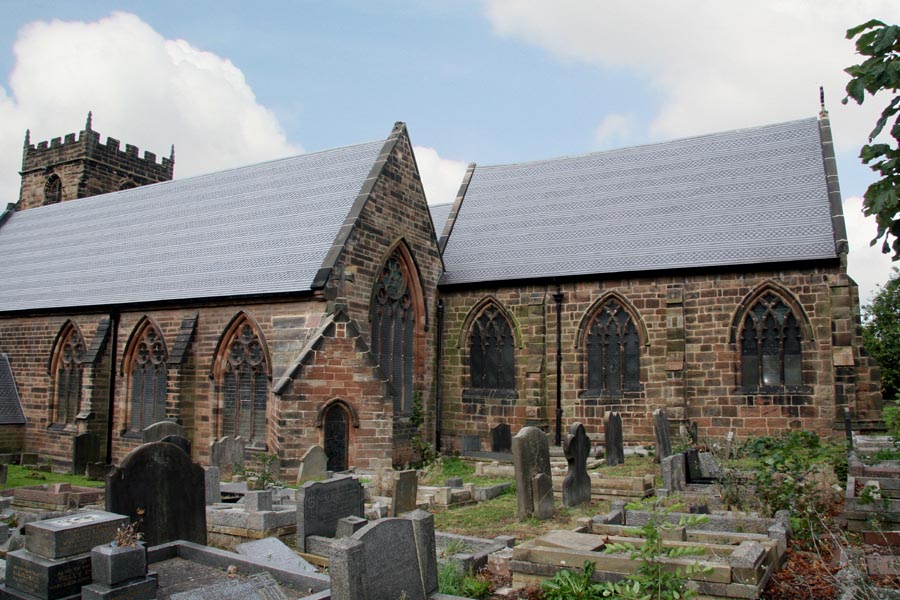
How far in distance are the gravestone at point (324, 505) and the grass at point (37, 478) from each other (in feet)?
32.2

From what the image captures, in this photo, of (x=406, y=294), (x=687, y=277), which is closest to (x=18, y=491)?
(x=406, y=294)

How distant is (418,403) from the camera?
19984mm

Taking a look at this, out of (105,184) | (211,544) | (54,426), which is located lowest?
(211,544)

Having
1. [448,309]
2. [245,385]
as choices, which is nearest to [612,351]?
[448,309]

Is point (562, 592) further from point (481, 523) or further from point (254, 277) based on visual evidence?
point (254, 277)

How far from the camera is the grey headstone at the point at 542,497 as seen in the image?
37.5 ft

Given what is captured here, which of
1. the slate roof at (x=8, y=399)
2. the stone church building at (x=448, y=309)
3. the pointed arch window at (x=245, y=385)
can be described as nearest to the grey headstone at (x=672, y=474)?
the stone church building at (x=448, y=309)

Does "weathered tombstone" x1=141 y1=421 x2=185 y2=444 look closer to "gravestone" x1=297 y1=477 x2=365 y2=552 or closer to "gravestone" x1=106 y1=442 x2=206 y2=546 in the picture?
"gravestone" x1=106 y1=442 x2=206 y2=546

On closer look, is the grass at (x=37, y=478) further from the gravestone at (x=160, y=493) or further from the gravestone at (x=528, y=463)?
the gravestone at (x=528, y=463)

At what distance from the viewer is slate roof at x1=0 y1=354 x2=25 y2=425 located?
23.5 m

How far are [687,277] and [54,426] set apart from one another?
61.3ft

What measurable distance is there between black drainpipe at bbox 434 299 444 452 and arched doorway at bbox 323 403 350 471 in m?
4.72

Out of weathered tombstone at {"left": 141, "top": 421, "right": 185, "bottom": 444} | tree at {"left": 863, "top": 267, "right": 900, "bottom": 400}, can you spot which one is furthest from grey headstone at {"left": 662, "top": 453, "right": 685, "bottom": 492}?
tree at {"left": 863, "top": 267, "right": 900, "bottom": 400}

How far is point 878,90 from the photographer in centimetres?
540
